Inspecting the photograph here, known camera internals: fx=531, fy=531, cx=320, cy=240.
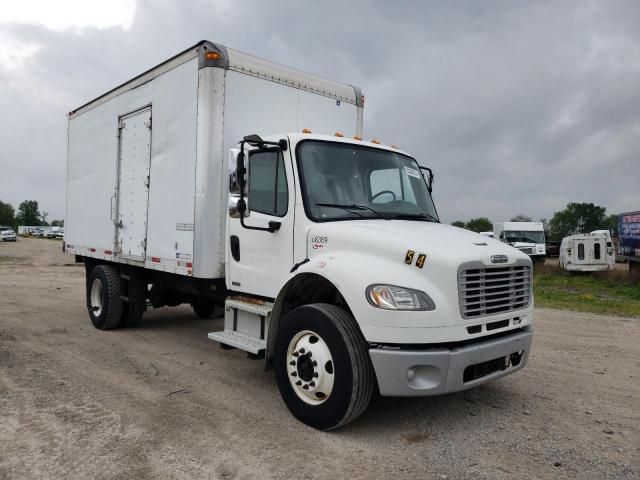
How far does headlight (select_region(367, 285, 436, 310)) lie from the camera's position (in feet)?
13.1

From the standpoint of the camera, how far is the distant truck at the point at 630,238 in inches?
878

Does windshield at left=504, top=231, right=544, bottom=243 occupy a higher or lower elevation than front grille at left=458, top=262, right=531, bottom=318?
higher

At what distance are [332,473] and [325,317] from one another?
1169mm

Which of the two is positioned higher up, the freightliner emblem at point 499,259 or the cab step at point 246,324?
the freightliner emblem at point 499,259

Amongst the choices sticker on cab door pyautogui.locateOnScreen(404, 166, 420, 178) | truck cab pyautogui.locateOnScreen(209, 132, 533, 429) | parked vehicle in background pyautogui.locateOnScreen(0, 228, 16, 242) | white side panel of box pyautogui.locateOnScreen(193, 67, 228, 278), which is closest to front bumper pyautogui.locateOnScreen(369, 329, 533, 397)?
truck cab pyautogui.locateOnScreen(209, 132, 533, 429)

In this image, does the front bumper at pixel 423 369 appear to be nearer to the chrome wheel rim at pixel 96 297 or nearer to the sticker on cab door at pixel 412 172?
the sticker on cab door at pixel 412 172

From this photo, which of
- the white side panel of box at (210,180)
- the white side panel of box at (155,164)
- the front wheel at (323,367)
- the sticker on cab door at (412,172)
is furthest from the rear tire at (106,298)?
the sticker on cab door at (412,172)

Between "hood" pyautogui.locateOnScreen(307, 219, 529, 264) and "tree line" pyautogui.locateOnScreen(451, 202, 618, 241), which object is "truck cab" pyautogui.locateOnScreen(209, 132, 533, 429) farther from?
"tree line" pyautogui.locateOnScreen(451, 202, 618, 241)

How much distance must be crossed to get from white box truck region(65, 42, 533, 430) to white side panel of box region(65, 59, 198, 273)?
0.10ft

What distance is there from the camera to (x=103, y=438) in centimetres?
416

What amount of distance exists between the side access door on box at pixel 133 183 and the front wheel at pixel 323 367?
3522 millimetres

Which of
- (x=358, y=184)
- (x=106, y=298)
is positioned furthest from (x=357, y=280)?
(x=106, y=298)

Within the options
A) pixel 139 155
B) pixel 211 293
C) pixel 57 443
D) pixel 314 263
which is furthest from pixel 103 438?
pixel 139 155

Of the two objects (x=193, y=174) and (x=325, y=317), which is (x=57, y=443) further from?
(x=193, y=174)
